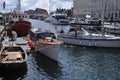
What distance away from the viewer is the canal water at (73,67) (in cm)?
3152

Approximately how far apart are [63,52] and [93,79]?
17.7m

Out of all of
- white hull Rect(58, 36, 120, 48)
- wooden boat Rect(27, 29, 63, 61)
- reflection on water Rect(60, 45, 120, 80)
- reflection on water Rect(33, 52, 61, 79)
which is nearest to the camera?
reflection on water Rect(60, 45, 120, 80)

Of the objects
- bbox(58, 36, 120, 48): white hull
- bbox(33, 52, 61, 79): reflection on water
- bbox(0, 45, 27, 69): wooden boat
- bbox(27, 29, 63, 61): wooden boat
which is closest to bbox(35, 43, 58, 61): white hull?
bbox(27, 29, 63, 61): wooden boat

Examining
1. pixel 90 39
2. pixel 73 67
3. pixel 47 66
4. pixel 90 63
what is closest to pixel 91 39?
pixel 90 39

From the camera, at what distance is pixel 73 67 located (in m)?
36.4

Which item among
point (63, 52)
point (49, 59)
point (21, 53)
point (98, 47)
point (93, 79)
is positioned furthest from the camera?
point (98, 47)

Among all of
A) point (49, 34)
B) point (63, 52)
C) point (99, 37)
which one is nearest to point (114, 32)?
point (99, 37)

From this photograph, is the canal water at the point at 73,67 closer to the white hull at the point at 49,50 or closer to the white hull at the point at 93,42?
the white hull at the point at 49,50

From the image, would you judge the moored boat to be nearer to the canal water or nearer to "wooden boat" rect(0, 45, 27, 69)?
the canal water

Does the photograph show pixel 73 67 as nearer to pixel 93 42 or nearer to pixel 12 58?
pixel 12 58

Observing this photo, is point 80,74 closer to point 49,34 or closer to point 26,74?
point 26,74

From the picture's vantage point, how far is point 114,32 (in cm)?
8081

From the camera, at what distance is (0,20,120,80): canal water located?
31516 millimetres

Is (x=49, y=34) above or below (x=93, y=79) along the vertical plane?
above
